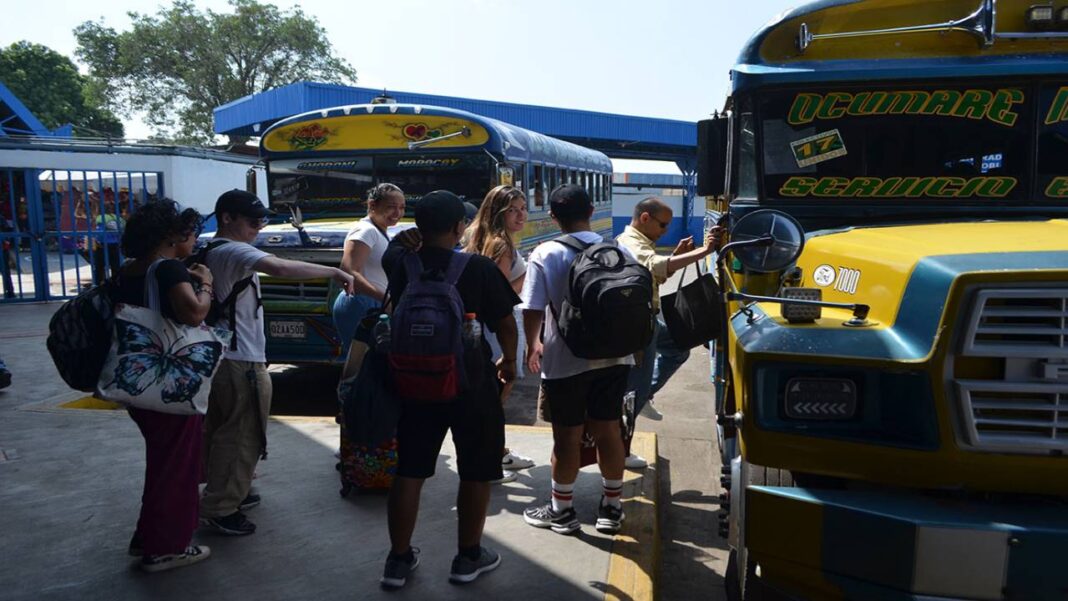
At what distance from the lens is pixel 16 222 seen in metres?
14.0

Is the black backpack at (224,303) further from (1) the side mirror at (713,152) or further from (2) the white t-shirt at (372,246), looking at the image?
(1) the side mirror at (713,152)

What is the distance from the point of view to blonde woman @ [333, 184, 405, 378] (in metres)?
4.68

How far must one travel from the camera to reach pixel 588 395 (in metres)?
3.97

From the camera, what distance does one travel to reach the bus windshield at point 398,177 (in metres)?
8.55

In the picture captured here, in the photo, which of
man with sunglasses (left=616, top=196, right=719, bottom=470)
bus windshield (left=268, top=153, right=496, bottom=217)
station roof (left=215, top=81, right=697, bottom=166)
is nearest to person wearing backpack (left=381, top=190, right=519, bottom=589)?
man with sunglasses (left=616, top=196, right=719, bottom=470)

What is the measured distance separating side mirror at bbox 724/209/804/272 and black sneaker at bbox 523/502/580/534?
1636 mm

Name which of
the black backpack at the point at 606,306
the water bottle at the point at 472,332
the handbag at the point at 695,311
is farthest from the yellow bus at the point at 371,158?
the water bottle at the point at 472,332

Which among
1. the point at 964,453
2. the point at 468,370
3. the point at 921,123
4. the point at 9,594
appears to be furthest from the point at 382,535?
the point at 921,123

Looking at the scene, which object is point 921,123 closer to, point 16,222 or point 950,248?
point 950,248

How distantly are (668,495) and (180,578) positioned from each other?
2.90m

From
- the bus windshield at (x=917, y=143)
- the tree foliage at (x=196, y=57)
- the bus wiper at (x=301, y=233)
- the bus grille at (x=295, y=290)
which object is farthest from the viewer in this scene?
the tree foliage at (x=196, y=57)

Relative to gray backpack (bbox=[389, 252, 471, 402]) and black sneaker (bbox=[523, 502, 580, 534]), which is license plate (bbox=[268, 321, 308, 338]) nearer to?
black sneaker (bbox=[523, 502, 580, 534])

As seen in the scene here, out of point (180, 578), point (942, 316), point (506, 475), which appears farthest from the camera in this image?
point (506, 475)

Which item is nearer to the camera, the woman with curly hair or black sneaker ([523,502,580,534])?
the woman with curly hair
